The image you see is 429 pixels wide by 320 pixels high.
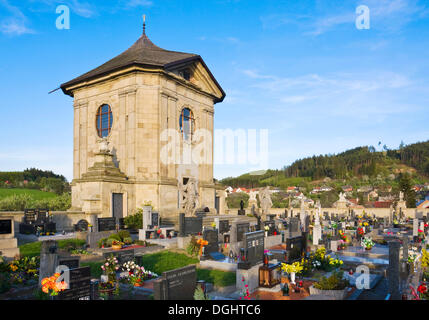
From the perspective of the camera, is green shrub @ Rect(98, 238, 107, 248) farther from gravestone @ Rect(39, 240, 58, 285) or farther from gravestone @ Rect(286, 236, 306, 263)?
gravestone @ Rect(286, 236, 306, 263)

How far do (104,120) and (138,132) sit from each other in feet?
16.2

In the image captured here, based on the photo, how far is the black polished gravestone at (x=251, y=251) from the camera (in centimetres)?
946

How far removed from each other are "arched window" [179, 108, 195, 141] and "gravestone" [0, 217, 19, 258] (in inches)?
768

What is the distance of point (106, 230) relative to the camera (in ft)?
61.1

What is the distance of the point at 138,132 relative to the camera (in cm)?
2777

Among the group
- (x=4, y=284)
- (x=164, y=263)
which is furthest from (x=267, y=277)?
(x=4, y=284)

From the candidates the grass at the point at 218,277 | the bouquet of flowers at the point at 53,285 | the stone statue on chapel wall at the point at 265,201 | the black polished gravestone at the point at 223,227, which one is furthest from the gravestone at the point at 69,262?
the stone statue on chapel wall at the point at 265,201

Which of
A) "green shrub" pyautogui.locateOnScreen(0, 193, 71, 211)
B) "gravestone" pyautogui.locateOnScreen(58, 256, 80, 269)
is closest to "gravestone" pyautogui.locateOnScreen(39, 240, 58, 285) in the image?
"gravestone" pyautogui.locateOnScreen(58, 256, 80, 269)

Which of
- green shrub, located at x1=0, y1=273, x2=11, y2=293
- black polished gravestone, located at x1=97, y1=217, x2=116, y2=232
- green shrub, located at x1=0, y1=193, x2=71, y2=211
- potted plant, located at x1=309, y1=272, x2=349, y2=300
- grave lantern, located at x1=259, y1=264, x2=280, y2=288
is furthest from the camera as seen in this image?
green shrub, located at x1=0, y1=193, x2=71, y2=211

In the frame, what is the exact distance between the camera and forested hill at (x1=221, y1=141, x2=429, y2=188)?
13050 cm

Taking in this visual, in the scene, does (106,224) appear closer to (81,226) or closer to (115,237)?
(115,237)

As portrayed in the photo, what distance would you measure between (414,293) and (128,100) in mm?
25302
